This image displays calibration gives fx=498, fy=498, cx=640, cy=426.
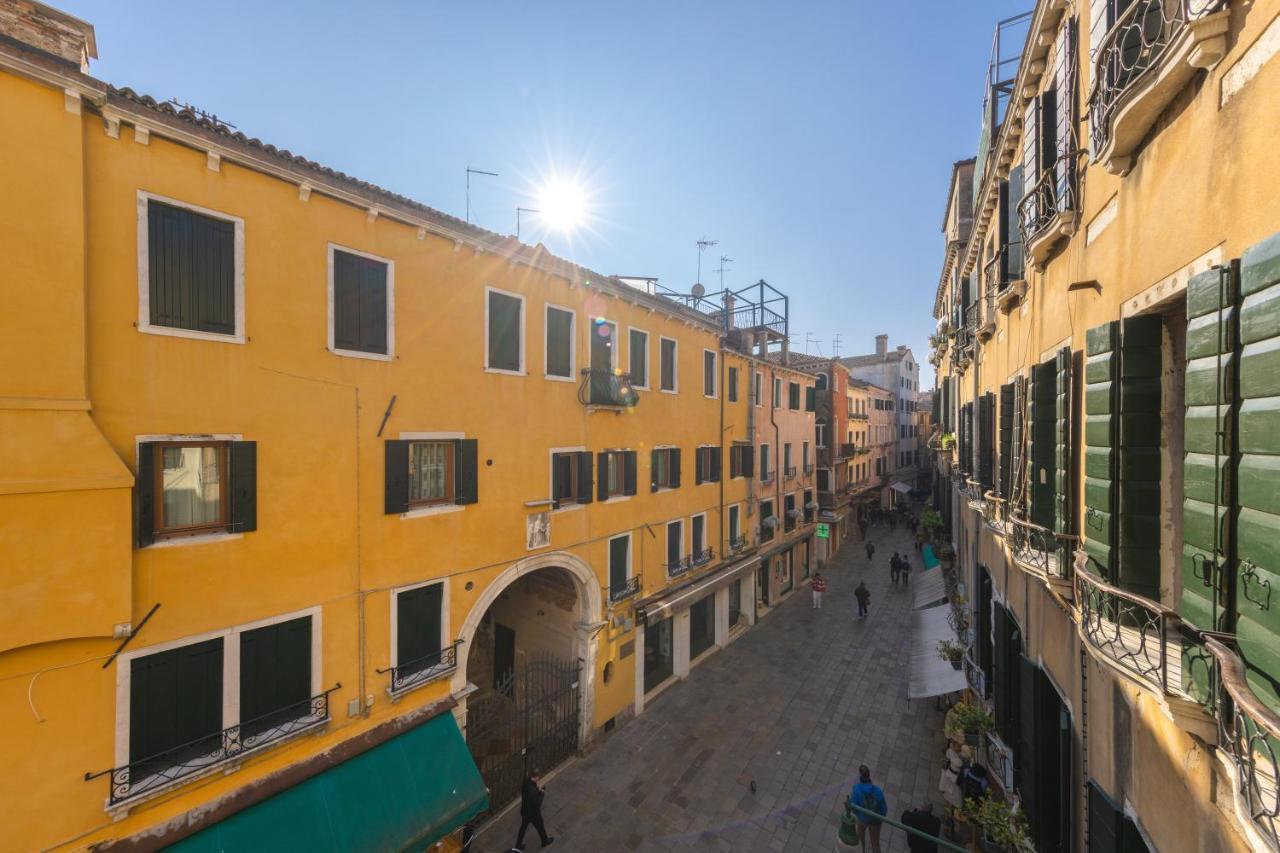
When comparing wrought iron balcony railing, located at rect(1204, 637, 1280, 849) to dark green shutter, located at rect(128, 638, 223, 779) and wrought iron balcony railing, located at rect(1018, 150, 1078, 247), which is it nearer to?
wrought iron balcony railing, located at rect(1018, 150, 1078, 247)

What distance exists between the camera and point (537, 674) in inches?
547

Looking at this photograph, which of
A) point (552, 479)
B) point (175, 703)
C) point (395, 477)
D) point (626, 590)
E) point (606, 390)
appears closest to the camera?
point (175, 703)

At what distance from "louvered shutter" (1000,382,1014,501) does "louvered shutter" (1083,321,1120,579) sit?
405cm

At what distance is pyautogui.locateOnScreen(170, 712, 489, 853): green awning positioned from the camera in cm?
730

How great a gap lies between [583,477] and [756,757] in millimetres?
8676

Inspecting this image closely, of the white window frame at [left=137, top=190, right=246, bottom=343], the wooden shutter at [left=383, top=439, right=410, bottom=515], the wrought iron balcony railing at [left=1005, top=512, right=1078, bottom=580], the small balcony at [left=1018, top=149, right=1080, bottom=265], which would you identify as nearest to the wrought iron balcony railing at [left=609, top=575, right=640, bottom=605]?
the wooden shutter at [left=383, top=439, right=410, bottom=515]

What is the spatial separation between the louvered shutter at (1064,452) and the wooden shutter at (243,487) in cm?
1133

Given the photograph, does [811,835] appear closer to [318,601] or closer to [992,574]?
[992,574]

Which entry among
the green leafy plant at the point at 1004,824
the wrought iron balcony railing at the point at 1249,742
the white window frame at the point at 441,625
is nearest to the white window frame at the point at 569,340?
the white window frame at the point at 441,625

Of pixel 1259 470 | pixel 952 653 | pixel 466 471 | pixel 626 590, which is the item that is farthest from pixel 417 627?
pixel 952 653

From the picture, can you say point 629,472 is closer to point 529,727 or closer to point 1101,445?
point 529,727

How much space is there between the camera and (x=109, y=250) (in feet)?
21.6

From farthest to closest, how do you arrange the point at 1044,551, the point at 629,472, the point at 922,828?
the point at 629,472 → the point at 922,828 → the point at 1044,551

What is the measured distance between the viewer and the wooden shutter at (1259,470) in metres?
2.94
